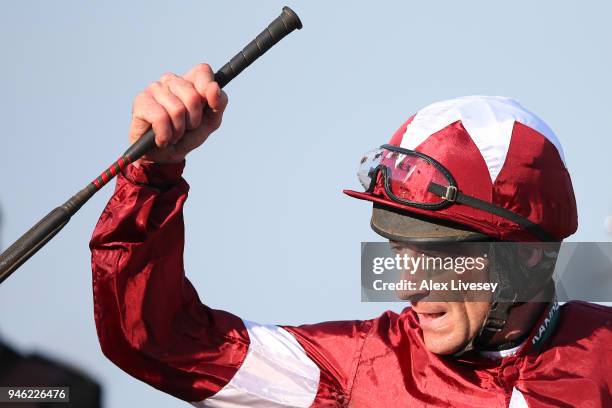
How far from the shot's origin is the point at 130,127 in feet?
17.2

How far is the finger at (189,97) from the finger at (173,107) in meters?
0.02

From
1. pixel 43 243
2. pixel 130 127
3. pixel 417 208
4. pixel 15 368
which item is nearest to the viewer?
pixel 15 368

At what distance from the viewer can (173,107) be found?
5.08 m

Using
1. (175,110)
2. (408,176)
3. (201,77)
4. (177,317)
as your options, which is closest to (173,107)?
(175,110)

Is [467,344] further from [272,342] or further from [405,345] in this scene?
[272,342]

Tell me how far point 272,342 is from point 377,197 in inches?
29.4

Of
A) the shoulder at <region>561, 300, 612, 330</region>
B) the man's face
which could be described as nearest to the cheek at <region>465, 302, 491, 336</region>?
the man's face

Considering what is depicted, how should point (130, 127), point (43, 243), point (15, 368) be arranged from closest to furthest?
point (15, 368) → point (43, 243) → point (130, 127)

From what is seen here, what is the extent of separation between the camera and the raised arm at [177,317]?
5172 mm

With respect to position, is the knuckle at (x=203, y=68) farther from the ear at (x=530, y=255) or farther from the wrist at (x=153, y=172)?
the ear at (x=530, y=255)

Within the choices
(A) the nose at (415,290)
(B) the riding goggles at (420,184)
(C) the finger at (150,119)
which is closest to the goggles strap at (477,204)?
(B) the riding goggles at (420,184)

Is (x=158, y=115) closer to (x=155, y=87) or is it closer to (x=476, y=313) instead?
(x=155, y=87)

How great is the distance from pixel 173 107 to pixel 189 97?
0.22ft

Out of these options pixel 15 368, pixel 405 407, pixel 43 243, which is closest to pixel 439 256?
pixel 405 407
